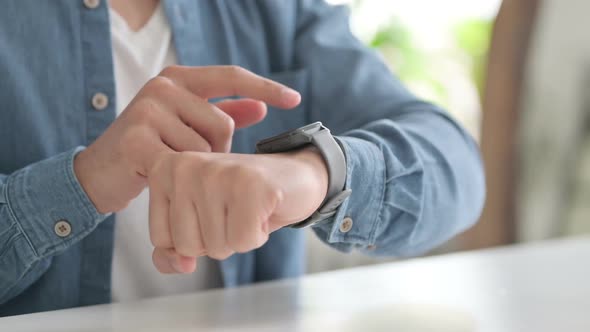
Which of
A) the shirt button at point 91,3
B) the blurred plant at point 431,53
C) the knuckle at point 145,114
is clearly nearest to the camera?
the knuckle at point 145,114

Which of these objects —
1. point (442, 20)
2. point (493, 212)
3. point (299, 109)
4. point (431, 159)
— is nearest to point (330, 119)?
point (299, 109)

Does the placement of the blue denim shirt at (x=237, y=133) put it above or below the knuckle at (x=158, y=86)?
below

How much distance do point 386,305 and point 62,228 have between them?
12.7 inches

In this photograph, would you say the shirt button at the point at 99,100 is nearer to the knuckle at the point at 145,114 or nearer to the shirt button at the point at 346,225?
the knuckle at the point at 145,114

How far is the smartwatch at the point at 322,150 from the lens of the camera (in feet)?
1.97

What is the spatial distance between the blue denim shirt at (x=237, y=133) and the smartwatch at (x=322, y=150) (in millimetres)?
30

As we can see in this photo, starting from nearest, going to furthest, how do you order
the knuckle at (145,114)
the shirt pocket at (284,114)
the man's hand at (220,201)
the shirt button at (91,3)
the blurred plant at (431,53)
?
the man's hand at (220,201), the knuckle at (145,114), the shirt button at (91,3), the shirt pocket at (284,114), the blurred plant at (431,53)

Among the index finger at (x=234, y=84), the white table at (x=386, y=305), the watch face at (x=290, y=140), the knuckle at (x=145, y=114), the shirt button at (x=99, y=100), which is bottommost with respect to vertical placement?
the white table at (x=386, y=305)

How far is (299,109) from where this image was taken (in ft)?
3.12

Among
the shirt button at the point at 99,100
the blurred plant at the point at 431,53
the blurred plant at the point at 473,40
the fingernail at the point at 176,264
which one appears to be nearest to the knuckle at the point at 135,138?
the fingernail at the point at 176,264

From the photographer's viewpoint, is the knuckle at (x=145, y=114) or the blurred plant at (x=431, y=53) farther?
the blurred plant at (x=431, y=53)

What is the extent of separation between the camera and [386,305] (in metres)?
0.71

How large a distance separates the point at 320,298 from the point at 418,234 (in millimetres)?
140

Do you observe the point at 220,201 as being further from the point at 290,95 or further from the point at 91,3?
the point at 91,3
